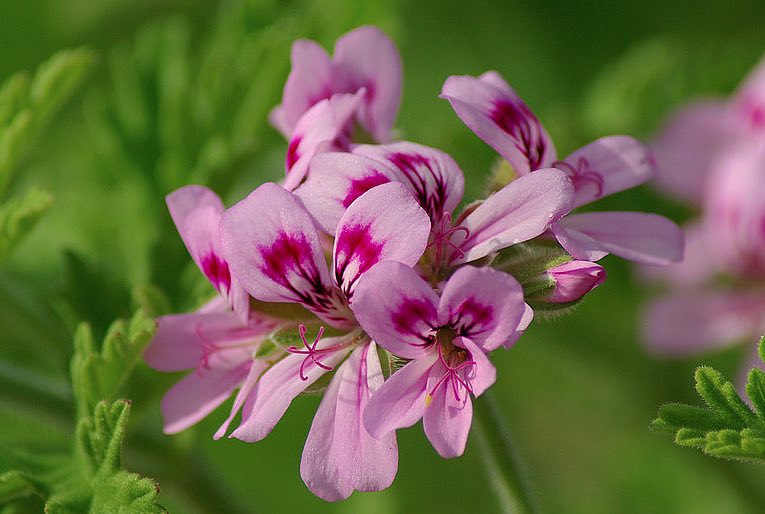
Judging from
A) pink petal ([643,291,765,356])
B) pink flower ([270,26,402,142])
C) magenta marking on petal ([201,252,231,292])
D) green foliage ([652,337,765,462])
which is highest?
pink flower ([270,26,402,142])

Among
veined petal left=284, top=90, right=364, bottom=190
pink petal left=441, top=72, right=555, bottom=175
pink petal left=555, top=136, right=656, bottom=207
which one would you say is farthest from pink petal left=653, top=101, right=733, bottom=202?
veined petal left=284, top=90, right=364, bottom=190

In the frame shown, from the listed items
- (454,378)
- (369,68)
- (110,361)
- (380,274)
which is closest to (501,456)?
(454,378)

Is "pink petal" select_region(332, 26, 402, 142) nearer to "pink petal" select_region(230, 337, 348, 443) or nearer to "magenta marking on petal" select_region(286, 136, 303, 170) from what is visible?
"magenta marking on petal" select_region(286, 136, 303, 170)

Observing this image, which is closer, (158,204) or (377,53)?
(377,53)

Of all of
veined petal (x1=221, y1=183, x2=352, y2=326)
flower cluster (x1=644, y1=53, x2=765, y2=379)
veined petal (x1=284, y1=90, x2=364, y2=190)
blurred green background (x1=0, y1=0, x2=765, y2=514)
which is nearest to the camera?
veined petal (x1=221, y1=183, x2=352, y2=326)

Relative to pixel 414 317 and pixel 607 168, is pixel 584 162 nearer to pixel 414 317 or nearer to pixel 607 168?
pixel 607 168

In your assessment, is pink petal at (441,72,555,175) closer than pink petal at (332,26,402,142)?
Yes

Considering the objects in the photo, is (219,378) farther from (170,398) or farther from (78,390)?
(78,390)

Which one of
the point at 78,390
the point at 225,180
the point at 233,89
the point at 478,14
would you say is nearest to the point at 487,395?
the point at 78,390
